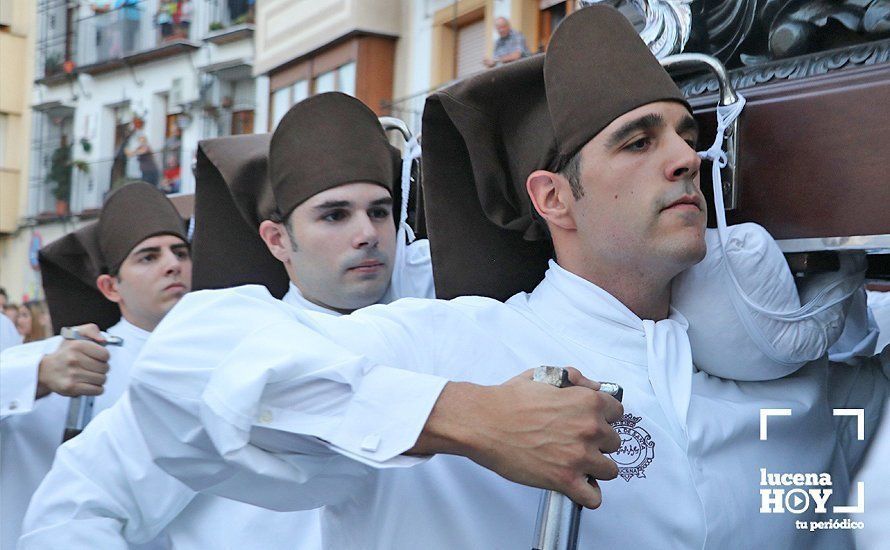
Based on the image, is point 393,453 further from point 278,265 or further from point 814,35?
point 278,265

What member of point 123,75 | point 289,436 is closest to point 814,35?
point 289,436

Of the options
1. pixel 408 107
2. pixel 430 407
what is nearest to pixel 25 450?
pixel 430 407

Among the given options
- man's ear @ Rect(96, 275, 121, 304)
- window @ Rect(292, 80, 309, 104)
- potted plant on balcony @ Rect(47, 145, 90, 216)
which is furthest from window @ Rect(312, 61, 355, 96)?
man's ear @ Rect(96, 275, 121, 304)

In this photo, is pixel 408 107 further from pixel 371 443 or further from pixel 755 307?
pixel 371 443

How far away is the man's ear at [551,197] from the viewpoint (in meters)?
2.47

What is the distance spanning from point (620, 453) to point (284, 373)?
66 centimetres

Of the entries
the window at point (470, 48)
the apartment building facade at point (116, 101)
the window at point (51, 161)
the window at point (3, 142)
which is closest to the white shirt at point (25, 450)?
the window at point (470, 48)

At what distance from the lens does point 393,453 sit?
1.86 m

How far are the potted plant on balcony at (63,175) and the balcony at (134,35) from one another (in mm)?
1354

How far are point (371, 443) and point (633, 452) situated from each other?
576mm

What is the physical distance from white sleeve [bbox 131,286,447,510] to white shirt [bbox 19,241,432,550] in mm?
923

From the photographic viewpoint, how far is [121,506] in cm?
298

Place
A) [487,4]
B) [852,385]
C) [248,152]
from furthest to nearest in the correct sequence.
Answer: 1. [487,4]
2. [248,152]
3. [852,385]

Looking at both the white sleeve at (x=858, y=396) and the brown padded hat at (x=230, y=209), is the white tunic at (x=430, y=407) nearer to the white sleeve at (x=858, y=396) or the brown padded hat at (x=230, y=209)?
the white sleeve at (x=858, y=396)
